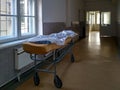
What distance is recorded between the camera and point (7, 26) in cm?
493

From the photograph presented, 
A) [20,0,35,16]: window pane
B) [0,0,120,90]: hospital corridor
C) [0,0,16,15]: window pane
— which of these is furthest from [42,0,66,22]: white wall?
[0,0,16,15]: window pane

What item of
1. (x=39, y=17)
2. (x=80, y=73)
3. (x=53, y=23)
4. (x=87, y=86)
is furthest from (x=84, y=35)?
(x=87, y=86)

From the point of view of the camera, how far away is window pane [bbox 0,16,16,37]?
15.3ft

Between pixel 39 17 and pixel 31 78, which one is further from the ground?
pixel 39 17

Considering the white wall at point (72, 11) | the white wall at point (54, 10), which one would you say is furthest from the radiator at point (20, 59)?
the white wall at point (72, 11)

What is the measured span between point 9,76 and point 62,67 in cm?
201

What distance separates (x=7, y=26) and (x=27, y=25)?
116cm

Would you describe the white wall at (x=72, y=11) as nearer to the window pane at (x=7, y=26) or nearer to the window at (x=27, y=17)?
the window at (x=27, y=17)

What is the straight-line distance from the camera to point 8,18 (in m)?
4.92

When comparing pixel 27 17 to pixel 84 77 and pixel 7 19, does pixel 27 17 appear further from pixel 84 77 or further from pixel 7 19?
pixel 84 77

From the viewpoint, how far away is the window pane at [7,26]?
4.65 metres

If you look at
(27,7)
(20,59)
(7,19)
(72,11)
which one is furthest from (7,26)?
(72,11)

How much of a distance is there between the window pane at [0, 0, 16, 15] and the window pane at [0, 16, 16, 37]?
0.13 metres

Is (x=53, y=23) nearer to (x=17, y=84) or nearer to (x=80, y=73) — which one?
(x=80, y=73)
